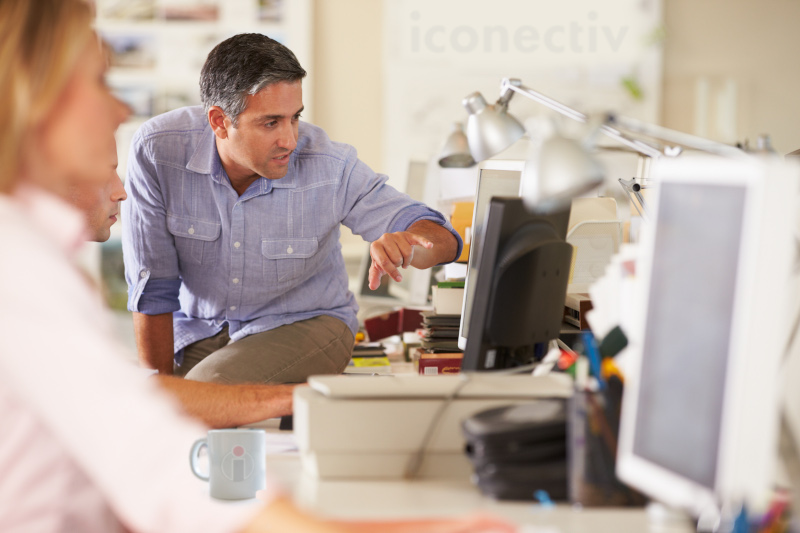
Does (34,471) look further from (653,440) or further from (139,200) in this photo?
(139,200)

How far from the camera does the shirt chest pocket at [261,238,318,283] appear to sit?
2400mm

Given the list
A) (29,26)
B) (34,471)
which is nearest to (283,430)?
(34,471)

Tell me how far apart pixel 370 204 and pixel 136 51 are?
2805 millimetres

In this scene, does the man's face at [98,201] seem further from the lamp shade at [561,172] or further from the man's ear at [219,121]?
the lamp shade at [561,172]

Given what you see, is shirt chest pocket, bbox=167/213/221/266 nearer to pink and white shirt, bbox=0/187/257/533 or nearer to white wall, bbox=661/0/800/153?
pink and white shirt, bbox=0/187/257/533

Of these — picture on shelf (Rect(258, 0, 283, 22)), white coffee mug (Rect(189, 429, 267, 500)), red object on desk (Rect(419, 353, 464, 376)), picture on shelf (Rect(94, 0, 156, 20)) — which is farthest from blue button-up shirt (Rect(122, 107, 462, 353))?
picture on shelf (Rect(94, 0, 156, 20))

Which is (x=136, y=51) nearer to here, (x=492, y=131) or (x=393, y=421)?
(x=492, y=131)

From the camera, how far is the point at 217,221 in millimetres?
2400

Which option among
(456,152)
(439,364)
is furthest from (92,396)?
(456,152)

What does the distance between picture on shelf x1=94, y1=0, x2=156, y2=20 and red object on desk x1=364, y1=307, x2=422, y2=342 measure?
272 cm

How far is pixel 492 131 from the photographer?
5.66 feet

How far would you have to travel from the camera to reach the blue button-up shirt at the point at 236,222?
2.36 m

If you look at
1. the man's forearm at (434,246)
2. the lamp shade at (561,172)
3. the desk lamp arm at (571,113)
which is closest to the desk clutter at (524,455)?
the lamp shade at (561,172)

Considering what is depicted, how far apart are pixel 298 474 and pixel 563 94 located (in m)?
3.84
